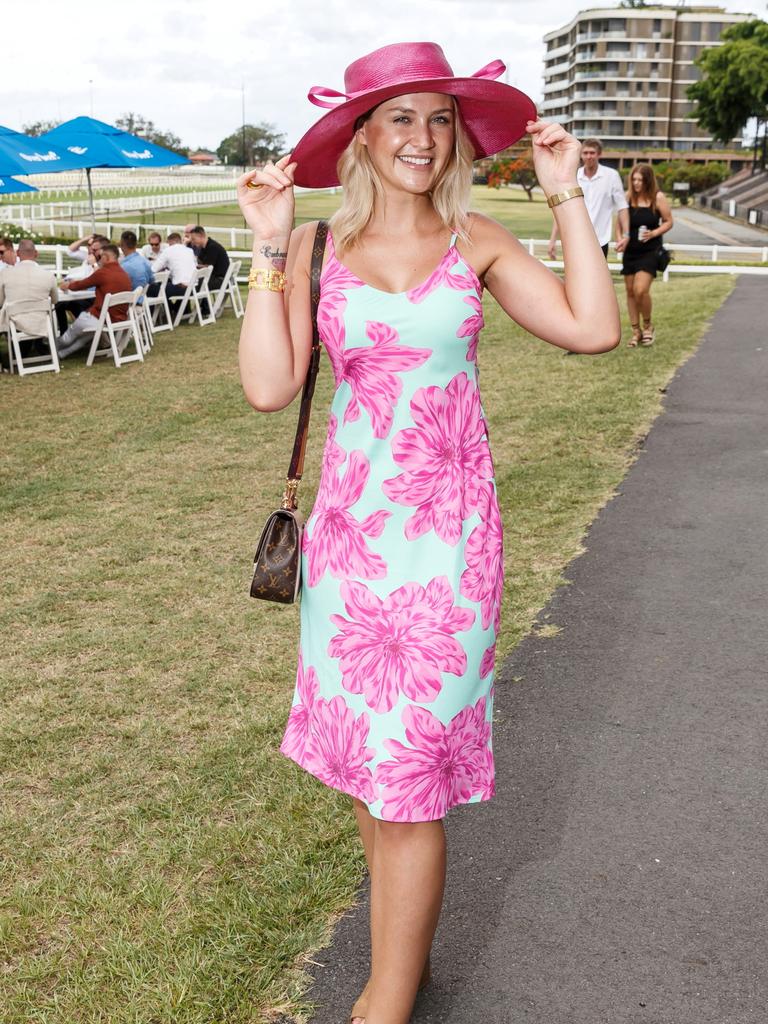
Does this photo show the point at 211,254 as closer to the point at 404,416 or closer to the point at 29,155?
the point at 29,155

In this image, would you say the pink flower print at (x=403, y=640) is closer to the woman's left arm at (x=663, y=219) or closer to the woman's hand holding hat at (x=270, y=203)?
the woman's hand holding hat at (x=270, y=203)

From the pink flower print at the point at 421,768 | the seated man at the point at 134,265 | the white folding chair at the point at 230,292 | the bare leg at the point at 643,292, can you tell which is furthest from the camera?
the white folding chair at the point at 230,292

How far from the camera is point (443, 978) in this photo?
2.77 m

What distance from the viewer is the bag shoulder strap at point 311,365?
2426 mm

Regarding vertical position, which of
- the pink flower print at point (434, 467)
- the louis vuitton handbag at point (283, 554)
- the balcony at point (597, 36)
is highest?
the balcony at point (597, 36)

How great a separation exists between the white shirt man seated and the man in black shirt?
4155 mm

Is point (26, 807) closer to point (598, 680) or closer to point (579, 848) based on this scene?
point (579, 848)

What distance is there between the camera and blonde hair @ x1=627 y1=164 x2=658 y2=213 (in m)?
11.6

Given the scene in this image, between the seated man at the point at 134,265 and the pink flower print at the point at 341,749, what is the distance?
12.3m

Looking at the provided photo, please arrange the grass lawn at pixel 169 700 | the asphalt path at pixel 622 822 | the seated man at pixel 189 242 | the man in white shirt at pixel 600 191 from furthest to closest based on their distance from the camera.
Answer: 1. the seated man at pixel 189 242
2. the man in white shirt at pixel 600 191
3. the grass lawn at pixel 169 700
4. the asphalt path at pixel 622 822

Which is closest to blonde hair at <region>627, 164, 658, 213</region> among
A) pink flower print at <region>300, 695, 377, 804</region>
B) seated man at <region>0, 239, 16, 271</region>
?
seated man at <region>0, 239, 16, 271</region>

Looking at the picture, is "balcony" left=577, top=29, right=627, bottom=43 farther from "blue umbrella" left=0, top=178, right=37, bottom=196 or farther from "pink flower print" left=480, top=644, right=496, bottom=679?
"pink flower print" left=480, top=644, right=496, bottom=679

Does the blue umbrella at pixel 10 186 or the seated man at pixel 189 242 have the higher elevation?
the blue umbrella at pixel 10 186

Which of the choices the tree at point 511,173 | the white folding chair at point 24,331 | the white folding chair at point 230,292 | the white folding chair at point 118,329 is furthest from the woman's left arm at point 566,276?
the tree at point 511,173
